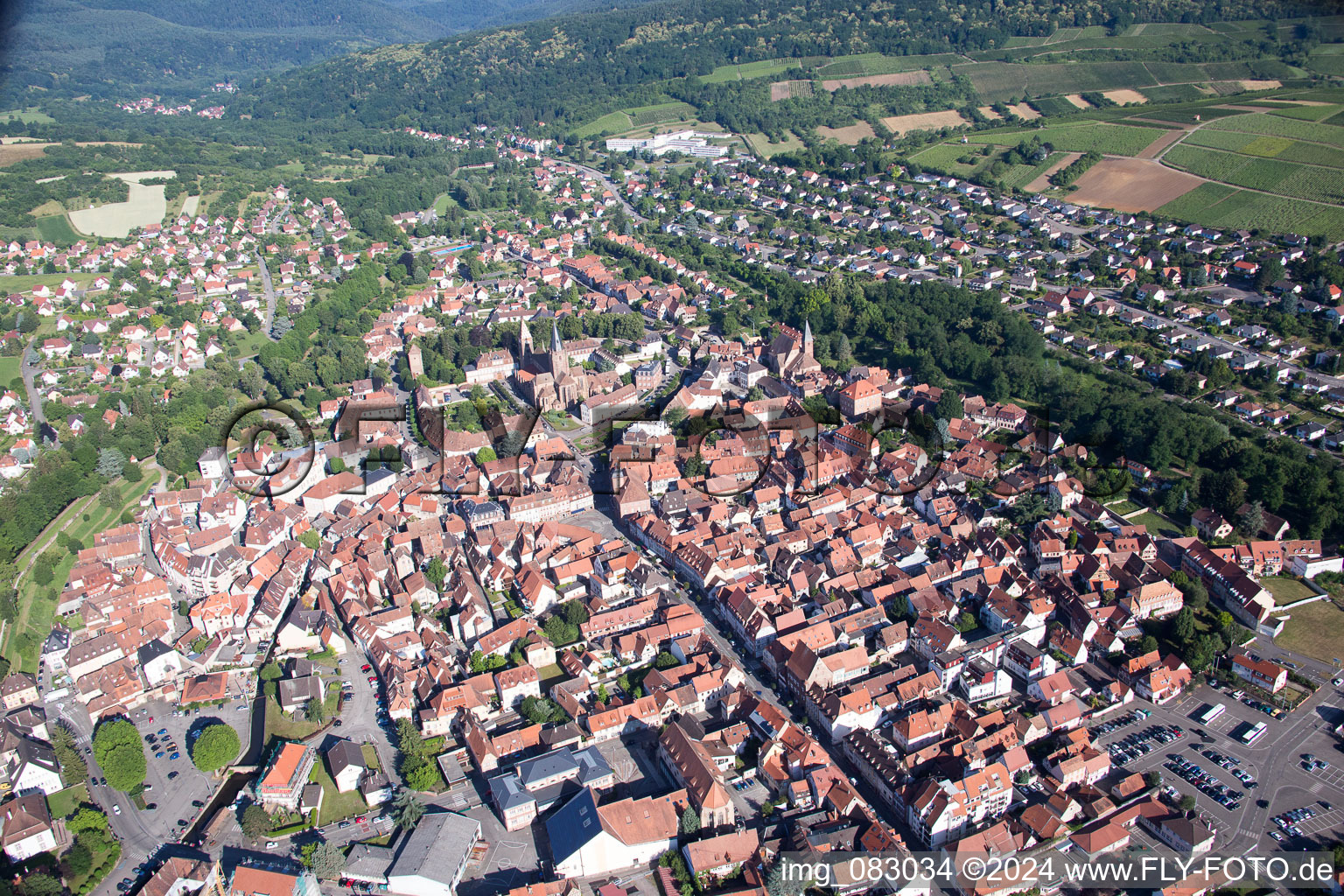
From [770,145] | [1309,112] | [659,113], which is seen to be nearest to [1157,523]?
[1309,112]

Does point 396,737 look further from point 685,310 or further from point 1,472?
point 685,310

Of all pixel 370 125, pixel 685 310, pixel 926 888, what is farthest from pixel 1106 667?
pixel 370 125

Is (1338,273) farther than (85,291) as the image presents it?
No

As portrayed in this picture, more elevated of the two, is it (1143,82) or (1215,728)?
(1143,82)

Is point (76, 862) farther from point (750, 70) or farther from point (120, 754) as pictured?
point (750, 70)

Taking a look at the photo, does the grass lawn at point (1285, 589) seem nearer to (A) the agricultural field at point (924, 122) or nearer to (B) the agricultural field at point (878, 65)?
(A) the agricultural field at point (924, 122)

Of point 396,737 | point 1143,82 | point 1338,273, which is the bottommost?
point 396,737

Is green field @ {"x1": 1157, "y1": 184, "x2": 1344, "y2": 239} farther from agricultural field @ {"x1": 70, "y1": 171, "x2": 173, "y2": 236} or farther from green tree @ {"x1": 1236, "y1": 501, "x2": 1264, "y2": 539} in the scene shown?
agricultural field @ {"x1": 70, "y1": 171, "x2": 173, "y2": 236}

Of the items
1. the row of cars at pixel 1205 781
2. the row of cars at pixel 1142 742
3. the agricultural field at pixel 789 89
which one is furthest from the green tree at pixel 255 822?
the agricultural field at pixel 789 89
